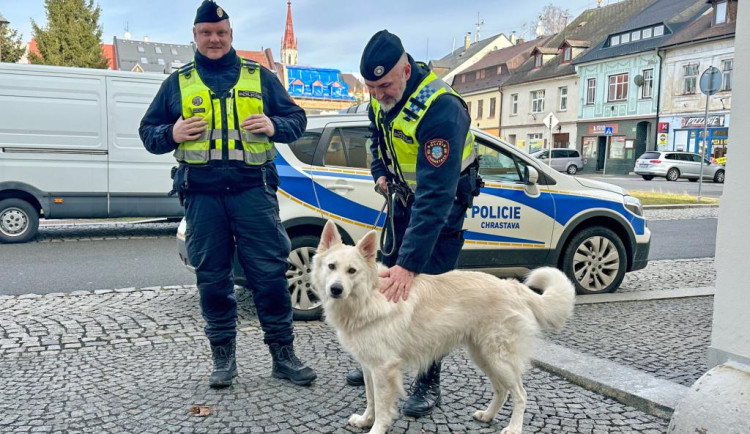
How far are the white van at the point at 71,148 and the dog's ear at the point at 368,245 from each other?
8.41m

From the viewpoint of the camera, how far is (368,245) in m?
3.14

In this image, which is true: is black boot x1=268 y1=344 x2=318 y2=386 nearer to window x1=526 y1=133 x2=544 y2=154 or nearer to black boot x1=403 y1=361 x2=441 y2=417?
black boot x1=403 y1=361 x2=441 y2=417

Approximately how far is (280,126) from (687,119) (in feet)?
127

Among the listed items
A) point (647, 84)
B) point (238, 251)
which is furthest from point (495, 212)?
point (647, 84)

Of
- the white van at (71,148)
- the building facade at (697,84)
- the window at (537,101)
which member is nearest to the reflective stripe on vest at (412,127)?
the white van at (71,148)

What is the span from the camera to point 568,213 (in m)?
6.63

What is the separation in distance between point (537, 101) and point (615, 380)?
48.5 metres

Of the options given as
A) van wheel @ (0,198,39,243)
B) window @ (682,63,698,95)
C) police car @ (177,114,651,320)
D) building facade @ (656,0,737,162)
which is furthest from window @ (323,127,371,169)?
window @ (682,63,698,95)

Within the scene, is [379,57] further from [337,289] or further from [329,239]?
[337,289]

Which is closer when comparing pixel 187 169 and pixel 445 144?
pixel 445 144

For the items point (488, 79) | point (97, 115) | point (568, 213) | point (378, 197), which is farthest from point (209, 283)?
point (488, 79)

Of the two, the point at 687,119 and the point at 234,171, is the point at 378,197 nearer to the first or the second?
the point at 234,171

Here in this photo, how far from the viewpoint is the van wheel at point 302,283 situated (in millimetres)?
5719

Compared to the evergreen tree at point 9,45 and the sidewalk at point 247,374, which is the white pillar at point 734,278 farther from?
the evergreen tree at point 9,45
